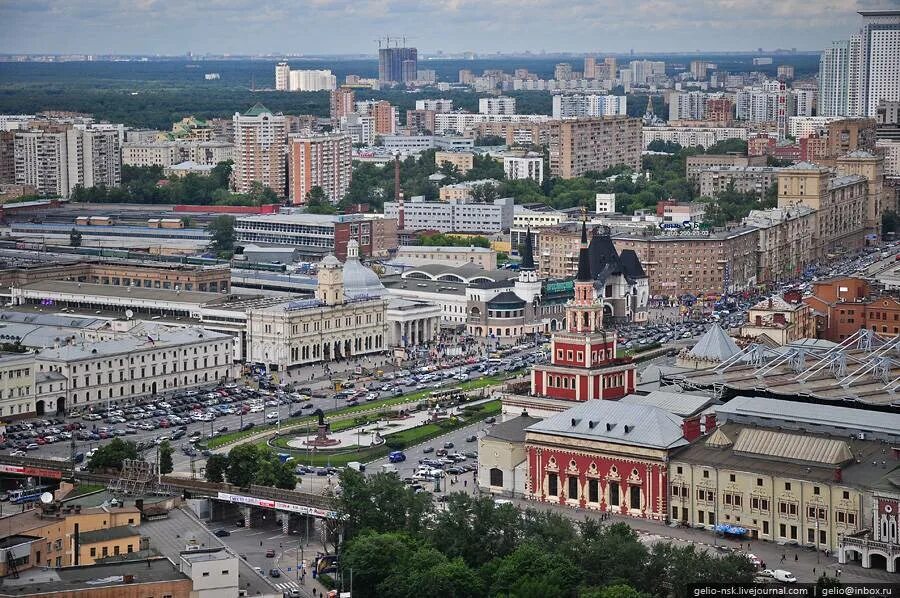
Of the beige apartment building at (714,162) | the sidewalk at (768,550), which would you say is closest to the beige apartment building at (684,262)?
the sidewalk at (768,550)

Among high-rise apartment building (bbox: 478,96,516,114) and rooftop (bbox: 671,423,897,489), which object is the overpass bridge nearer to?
rooftop (bbox: 671,423,897,489)

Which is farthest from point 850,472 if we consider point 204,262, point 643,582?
point 204,262

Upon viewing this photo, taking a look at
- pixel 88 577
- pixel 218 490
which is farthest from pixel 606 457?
pixel 88 577

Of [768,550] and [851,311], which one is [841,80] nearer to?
[851,311]

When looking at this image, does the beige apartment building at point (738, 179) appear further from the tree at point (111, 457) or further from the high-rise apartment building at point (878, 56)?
the tree at point (111, 457)

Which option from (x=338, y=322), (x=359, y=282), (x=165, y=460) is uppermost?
(x=359, y=282)

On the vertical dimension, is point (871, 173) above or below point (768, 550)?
above

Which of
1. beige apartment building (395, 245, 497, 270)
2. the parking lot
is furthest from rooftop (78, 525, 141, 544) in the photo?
beige apartment building (395, 245, 497, 270)
